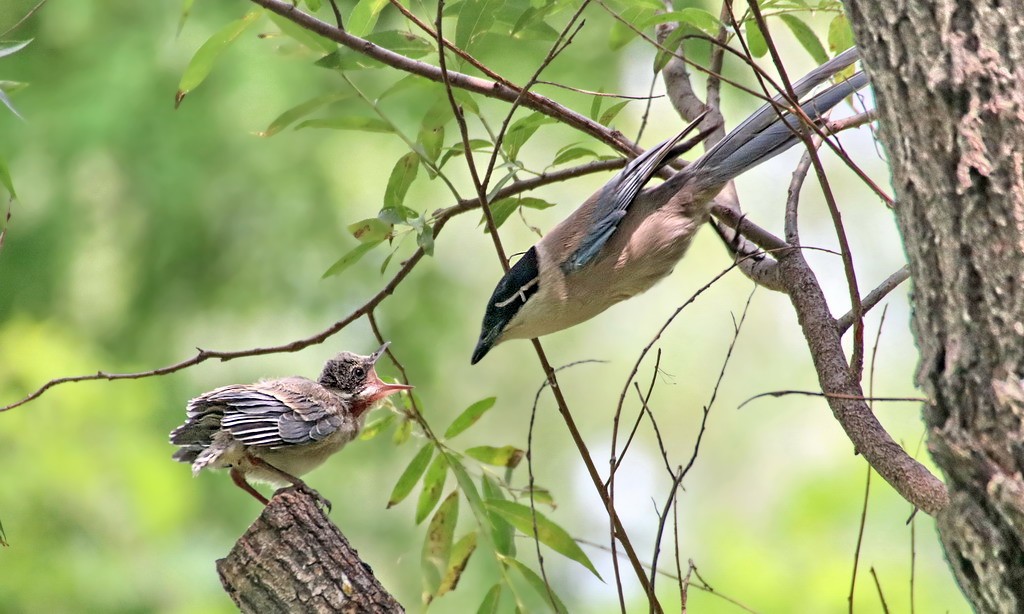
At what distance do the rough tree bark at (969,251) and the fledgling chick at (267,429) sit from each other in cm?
139

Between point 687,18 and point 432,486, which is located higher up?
point 687,18

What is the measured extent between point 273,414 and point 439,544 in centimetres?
58

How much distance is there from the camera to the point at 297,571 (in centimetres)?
185

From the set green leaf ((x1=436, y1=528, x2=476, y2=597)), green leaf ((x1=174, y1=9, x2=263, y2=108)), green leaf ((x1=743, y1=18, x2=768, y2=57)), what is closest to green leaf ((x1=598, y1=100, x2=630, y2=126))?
green leaf ((x1=743, y1=18, x2=768, y2=57))

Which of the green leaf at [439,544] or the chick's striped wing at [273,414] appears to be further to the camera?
the green leaf at [439,544]

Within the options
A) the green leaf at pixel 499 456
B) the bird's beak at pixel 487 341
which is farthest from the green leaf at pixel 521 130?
the green leaf at pixel 499 456

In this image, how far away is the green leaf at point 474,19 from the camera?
231 centimetres

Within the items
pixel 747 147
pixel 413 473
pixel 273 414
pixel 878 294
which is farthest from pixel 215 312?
pixel 878 294

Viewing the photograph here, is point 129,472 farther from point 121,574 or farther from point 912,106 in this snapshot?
point 912,106

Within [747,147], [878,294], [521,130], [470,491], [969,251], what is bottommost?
[969,251]

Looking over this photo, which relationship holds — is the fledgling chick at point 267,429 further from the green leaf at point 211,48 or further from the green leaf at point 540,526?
the green leaf at point 211,48

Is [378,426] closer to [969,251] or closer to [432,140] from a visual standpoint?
[432,140]

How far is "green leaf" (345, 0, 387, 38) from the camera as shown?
7.53 feet

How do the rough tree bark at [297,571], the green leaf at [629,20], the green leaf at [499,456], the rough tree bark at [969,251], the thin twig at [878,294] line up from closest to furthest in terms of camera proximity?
the rough tree bark at [969,251] < the rough tree bark at [297,571] < the thin twig at [878,294] < the green leaf at [629,20] < the green leaf at [499,456]
